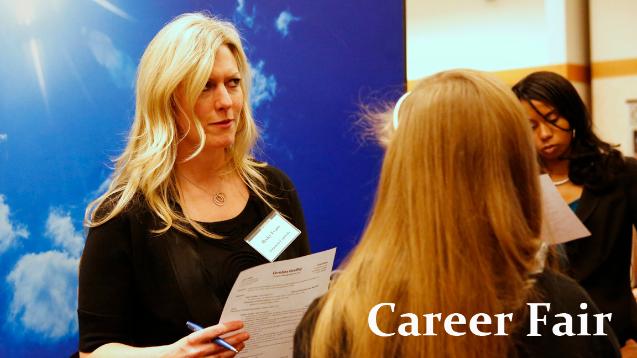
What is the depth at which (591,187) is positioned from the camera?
2.37 m

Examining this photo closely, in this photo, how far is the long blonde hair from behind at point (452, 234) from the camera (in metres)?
1.05

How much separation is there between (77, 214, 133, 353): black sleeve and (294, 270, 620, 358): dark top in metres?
0.66

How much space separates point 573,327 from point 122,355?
978mm

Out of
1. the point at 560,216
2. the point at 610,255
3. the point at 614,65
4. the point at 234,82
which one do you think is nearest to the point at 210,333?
the point at 234,82

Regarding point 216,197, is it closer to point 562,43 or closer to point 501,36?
point 562,43

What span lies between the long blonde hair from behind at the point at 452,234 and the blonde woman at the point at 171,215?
659 mm

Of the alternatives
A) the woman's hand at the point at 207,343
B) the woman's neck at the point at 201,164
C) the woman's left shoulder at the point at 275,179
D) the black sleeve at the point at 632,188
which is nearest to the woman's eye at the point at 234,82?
the woman's neck at the point at 201,164

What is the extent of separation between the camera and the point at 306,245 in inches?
75.8

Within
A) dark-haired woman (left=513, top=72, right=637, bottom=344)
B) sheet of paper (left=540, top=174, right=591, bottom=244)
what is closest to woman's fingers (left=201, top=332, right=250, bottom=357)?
sheet of paper (left=540, top=174, right=591, bottom=244)

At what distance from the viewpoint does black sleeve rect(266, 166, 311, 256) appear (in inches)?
75.0

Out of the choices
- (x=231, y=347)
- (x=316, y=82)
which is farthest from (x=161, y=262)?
(x=316, y=82)

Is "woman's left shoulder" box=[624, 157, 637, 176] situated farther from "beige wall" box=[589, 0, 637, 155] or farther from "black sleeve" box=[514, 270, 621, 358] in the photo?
"beige wall" box=[589, 0, 637, 155]

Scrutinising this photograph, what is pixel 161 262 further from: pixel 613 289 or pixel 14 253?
pixel 613 289

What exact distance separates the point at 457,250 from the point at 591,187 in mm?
1499
